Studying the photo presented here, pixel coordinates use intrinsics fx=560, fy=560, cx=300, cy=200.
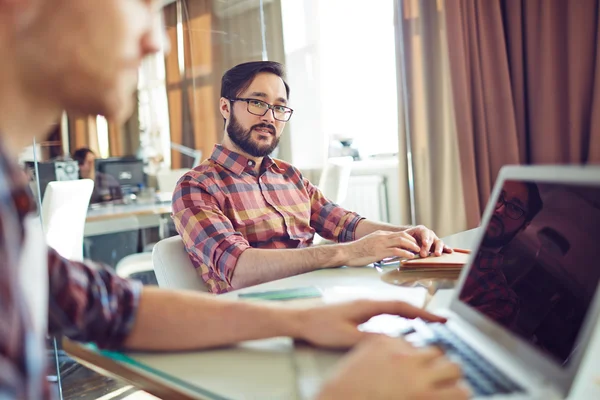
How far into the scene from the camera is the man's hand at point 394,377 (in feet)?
1.68

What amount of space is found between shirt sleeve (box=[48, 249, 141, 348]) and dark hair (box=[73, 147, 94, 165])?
2644mm

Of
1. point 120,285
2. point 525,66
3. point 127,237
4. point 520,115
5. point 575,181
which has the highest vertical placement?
point 525,66

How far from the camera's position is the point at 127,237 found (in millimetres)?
3426

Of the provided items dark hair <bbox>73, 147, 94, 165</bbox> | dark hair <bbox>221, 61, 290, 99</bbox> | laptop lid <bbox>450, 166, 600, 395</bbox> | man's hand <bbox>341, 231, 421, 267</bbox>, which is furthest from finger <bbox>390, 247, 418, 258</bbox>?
dark hair <bbox>73, 147, 94, 165</bbox>

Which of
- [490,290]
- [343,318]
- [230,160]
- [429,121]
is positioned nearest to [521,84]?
[429,121]

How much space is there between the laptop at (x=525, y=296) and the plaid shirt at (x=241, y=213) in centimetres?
79

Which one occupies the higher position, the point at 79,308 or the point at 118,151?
the point at 118,151

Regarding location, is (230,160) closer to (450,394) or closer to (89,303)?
(89,303)

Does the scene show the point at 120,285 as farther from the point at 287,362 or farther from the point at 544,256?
the point at 544,256

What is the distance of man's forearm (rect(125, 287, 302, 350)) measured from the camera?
757 millimetres

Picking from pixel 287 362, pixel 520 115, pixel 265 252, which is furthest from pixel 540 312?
pixel 520 115

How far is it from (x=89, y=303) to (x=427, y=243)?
819 millimetres

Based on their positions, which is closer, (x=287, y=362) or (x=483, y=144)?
(x=287, y=362)

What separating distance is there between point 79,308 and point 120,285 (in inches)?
2.9
